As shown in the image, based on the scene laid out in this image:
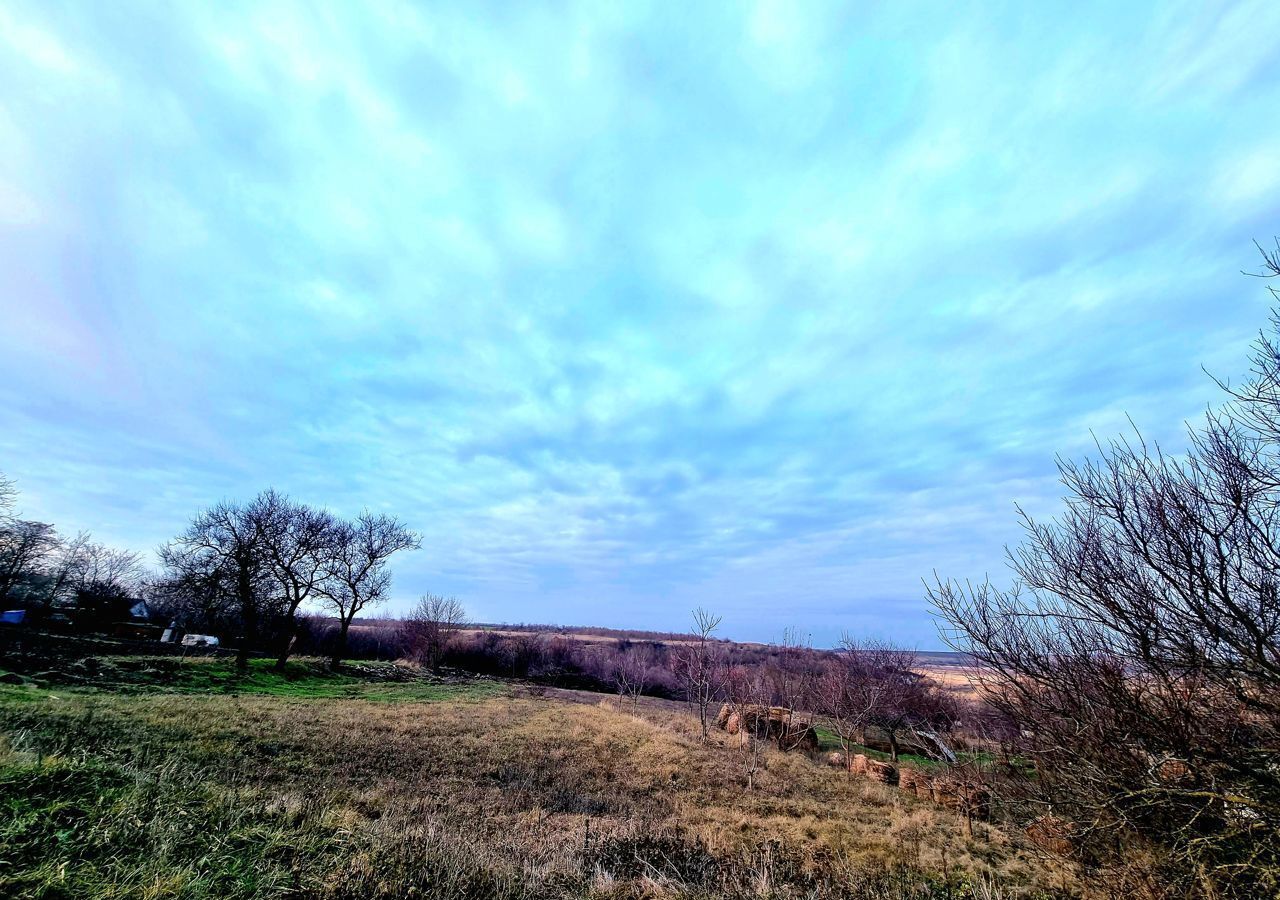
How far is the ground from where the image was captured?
5.77 m

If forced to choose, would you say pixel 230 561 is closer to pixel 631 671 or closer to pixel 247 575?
pixel 247 575

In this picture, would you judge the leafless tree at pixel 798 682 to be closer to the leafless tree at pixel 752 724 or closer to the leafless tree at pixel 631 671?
the leafless tree at pixel 752 724

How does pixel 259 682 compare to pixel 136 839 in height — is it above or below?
below

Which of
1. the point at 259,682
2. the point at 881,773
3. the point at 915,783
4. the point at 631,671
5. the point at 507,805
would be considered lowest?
the point at 881,773

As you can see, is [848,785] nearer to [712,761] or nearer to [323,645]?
[712,761]

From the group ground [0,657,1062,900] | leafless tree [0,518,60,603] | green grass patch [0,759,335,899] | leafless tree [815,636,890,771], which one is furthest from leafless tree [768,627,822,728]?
leafless tree [0,518,60,603]

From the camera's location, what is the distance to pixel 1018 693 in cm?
898

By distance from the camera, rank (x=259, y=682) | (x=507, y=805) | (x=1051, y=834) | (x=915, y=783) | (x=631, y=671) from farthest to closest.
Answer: (x=631, y=671) → (x=259, y=682) → (x=915, y=783) → (x=507, y=805) → (x=1051, y=834)

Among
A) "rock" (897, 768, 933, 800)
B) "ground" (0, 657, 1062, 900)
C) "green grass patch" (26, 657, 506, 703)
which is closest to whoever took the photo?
"ground" (0, 657, 1062, 900)

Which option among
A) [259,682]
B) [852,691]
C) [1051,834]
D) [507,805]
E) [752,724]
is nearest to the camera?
[1051,834]

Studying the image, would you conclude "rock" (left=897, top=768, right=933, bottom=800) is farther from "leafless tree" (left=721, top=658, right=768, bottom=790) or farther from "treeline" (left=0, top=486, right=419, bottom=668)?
"treeline" (left=0, top=486, right=419, bottom=668)

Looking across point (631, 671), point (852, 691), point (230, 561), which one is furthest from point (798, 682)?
point (230, 561)

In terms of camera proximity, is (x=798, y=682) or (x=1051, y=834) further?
(x=798, y=682)

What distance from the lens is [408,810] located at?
9.91 m
